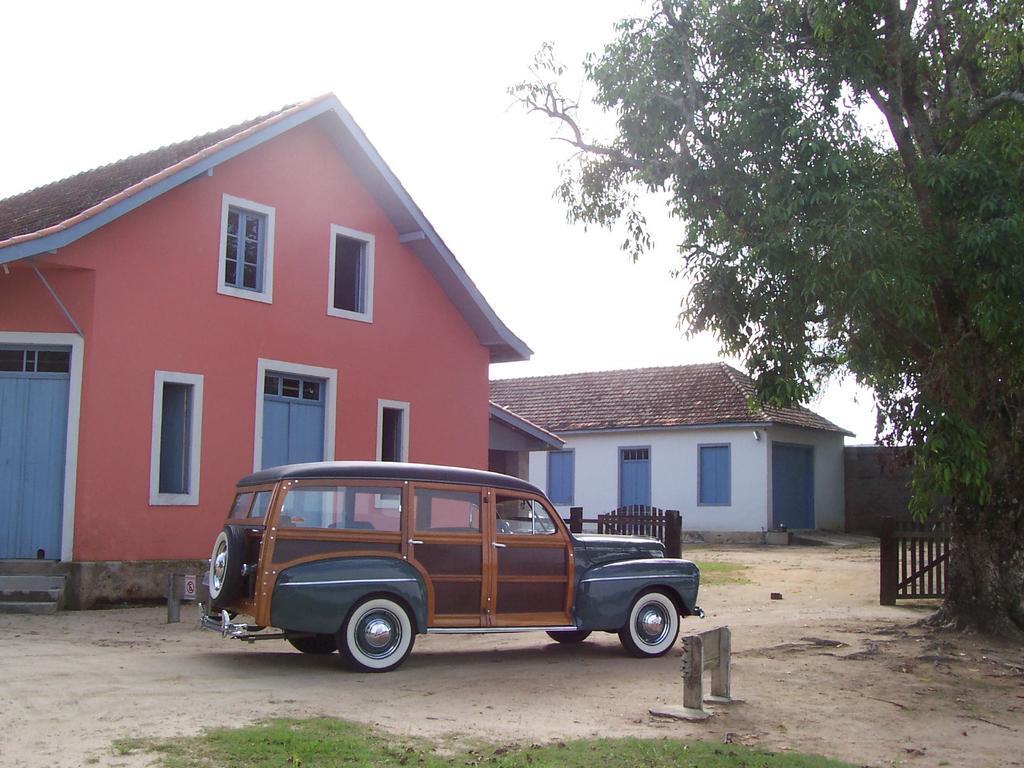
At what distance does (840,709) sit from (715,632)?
117 cm

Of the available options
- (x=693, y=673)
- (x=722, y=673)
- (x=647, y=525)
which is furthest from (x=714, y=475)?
(x=693, y=673)

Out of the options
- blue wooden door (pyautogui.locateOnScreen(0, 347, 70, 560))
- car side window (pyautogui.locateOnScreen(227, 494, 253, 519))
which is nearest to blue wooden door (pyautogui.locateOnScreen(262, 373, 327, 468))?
blue wooden door (pyautogui.locateOnScreen(0, 347, 70, 560))

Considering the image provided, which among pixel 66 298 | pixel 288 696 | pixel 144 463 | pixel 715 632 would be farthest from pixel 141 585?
pixel 715 632

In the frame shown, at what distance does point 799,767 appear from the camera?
668 cm

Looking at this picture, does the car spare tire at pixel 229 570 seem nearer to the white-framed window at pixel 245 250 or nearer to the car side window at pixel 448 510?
the car side window at pixel 448 510

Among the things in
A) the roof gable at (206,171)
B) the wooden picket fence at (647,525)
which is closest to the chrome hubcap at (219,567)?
the roof gable at (206,171)

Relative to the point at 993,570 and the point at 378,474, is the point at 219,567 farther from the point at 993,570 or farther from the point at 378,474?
the point at 993,570

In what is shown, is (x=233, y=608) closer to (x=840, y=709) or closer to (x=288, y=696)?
(x=288, y=696)

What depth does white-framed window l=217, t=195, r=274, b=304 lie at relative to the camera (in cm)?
1584

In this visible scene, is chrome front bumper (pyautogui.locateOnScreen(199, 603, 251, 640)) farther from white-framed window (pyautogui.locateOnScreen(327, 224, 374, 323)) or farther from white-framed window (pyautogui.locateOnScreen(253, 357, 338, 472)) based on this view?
white-framed window (pyautogui.locateOnScreen(327, 224, 374, 323))

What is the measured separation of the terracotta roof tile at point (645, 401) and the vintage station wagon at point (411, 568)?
753 inches

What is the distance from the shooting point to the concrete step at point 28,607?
43.7ft

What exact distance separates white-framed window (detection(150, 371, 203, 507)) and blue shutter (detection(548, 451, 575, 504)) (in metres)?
18.5

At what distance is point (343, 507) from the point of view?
9711 mm
